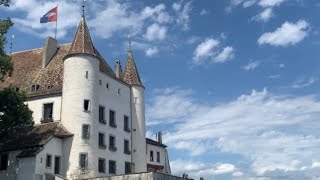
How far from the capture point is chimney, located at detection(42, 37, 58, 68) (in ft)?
204

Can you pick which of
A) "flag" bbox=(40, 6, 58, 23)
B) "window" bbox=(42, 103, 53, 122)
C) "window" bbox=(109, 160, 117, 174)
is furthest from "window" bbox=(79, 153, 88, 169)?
"flag" bbox=(40, 6, 58, 23)

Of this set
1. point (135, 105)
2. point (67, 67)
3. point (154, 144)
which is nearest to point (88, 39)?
point (67, 67)

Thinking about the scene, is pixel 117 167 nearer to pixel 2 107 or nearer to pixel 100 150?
pixel 100 150

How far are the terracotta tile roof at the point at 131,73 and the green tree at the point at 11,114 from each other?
20.4 meters

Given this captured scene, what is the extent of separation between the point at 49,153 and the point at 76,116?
541cm

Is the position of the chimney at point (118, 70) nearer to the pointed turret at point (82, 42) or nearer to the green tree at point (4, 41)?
the pointed turret at point (82, 42)

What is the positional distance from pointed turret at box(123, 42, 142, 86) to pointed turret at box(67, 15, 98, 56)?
9.13 meters

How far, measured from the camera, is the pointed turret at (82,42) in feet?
186

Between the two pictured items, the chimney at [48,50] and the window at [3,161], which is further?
the chimney at [48,50]

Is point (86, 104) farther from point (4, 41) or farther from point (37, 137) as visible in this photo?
point (4, 41)

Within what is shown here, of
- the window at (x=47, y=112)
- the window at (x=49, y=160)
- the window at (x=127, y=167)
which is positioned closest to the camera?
the window at (x=49, y=160)

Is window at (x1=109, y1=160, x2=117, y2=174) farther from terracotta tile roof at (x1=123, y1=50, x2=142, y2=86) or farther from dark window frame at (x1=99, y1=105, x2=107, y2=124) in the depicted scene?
terracotta tile roof at (x1=123, y1=50, x2=142, y2=86)

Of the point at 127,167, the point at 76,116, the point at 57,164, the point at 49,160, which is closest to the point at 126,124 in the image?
the point at 127,167

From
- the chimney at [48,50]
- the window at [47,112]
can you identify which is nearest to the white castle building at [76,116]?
the chimney at [48,50]
